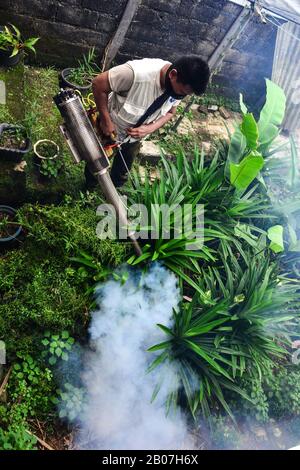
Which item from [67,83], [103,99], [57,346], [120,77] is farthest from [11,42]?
[57,346]

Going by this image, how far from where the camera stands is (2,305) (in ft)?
11.3

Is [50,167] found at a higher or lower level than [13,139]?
lower

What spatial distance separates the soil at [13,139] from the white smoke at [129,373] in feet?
5.88

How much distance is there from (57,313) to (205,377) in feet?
5.07

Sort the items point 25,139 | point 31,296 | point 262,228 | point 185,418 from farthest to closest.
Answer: point 262,228 → point 25,139 → point 185,418 → point 31,296

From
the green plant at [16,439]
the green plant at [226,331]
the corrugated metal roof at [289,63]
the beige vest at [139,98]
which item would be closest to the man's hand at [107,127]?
the beige vest at [139,98]

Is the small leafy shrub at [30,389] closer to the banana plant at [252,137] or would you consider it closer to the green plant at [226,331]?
the green plant at [226,331]

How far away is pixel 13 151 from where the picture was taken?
4004mm

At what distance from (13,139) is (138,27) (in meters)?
2.75

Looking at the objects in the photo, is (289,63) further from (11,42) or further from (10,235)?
(10,235)

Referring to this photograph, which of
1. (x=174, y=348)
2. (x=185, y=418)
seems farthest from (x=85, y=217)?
(x=185, y=418)

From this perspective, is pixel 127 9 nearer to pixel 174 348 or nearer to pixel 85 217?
pixel 85 217

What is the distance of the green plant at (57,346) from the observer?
3.48 meters
